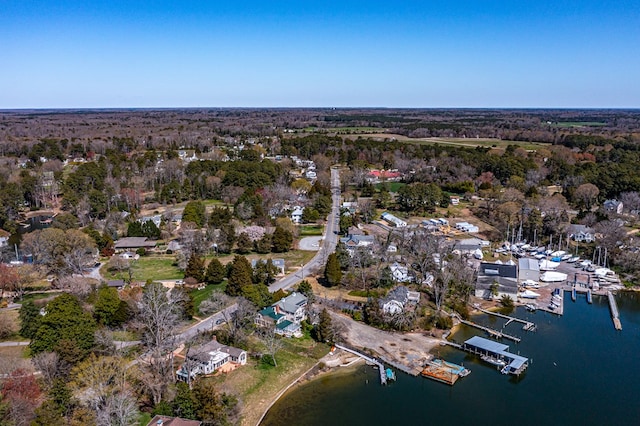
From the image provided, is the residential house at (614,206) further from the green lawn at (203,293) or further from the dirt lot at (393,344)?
the green lawn at (203,293)

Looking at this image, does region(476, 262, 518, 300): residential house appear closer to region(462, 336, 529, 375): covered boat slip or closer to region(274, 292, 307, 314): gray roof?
region(462, 336, 529, 375): covered boat slip

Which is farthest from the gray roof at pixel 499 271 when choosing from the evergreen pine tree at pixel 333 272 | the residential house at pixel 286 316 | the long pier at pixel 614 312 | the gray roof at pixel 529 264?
the residential house at pixel 286 316

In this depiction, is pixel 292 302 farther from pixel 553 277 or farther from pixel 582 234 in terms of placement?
pixel 582 234

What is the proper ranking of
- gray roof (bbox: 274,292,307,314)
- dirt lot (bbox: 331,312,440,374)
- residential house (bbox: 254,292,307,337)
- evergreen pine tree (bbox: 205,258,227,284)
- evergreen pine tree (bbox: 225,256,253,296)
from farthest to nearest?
1. evergreen pine tree (bbox: 205,258,227,284)
2. evergreen pine tree (bbox: 225,256,253,296)
3. gray roof (bbox: 274,292,307,314)
4. residential house (bbox: 254,292,307,337)
5. dirt lot (bbox: 331,312,440,374)

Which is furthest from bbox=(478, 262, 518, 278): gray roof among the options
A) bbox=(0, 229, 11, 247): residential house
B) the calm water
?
bbox=(0, 229, 11, 247): residential house

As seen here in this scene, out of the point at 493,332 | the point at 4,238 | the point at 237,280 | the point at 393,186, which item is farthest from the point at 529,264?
the point at 4,238

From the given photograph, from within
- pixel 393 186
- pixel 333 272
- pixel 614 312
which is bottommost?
pixel 614 312
